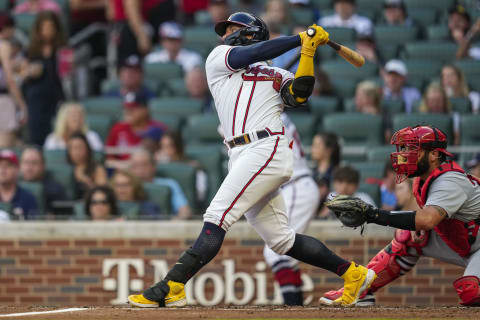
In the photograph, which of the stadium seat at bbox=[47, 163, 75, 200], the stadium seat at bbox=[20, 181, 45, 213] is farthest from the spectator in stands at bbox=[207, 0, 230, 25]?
the stadium seat at bbox=[20, 181, 45, 213]

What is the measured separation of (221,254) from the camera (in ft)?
26.8

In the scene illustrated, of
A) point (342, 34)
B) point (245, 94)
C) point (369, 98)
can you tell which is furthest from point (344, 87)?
point (245, 94)

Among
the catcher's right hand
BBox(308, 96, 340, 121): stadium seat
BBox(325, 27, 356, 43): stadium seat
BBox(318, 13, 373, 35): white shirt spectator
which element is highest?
Result: BBox(318, 13, 373, 35): white shirt spectator

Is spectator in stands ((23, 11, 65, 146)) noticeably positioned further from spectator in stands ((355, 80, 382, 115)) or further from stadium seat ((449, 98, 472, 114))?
stadium seat ((449, 98, 472, 114))

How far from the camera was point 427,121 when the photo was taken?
906cm

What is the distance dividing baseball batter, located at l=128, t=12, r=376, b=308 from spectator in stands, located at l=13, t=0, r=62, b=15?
22.5ft

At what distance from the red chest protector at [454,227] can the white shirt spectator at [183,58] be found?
234 inches

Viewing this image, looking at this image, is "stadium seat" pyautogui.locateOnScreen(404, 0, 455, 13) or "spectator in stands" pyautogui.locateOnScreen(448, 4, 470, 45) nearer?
"spectator in stands" pyautogui.locateOnScreen(448, 4, 470, 45)

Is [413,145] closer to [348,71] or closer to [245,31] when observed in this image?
[245,31]

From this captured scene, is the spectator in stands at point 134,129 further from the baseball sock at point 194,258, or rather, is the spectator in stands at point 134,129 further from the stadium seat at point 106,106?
the baseball sock at point 194,258

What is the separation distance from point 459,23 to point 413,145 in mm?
5806

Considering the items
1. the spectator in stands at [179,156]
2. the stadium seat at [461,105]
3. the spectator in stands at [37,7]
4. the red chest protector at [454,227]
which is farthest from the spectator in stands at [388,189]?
the spectator in stands at [37,7]

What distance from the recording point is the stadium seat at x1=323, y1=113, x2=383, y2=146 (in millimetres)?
9477

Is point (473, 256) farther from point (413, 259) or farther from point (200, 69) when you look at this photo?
point (200, 69)
